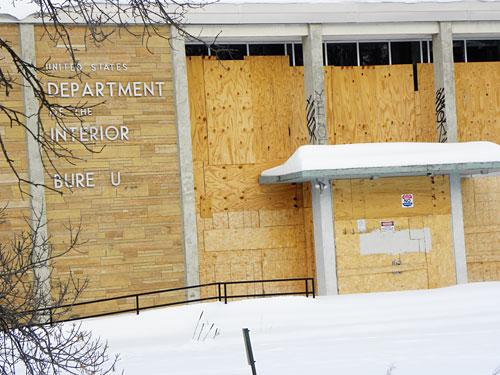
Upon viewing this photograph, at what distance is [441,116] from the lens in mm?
20531

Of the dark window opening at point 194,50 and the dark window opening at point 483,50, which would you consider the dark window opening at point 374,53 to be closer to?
the dark window opening at point 483,50

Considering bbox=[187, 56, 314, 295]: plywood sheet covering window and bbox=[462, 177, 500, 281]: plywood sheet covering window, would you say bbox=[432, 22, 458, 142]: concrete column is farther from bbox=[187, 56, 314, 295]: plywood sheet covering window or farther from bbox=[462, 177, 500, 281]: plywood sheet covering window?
bbox=[187, 56, 314, 295]: plywood sheet covering window

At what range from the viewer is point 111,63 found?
18.8 metres

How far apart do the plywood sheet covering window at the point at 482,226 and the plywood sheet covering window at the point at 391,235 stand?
70.3 inches

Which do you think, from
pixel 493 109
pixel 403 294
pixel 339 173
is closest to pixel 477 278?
pixel 403 294

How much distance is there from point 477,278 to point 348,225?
16.3 feet

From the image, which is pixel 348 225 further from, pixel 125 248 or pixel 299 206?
pixel 125 248

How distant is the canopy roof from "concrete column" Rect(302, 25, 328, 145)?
1137mm

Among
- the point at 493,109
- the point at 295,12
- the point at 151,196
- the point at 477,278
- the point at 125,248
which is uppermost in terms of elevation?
the point at 295,12

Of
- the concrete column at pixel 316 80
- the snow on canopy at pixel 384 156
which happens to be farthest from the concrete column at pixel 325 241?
the concrete column at pixel 316 80

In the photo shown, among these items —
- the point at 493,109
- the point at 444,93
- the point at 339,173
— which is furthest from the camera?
the point at 493,109

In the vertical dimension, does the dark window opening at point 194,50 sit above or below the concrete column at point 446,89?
above

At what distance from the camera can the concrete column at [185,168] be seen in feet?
61.8

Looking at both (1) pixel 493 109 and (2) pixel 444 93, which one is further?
(1) pixel 493 109
